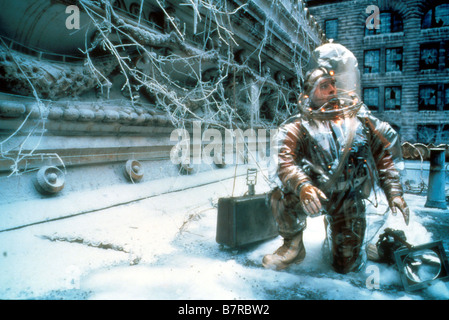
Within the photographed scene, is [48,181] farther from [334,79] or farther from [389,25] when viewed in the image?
[389,25]

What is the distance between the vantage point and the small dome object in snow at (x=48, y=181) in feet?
8.85

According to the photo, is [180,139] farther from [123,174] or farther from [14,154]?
[14,154]

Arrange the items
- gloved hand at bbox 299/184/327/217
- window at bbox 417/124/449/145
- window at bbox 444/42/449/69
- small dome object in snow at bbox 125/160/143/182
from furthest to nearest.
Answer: window at bbox 417/124/449/145 → window at bbox 444/42/449/69 → small dome object in snow at bbox 125/160/143/182 → gloved hand at bbox 299/184/327/217

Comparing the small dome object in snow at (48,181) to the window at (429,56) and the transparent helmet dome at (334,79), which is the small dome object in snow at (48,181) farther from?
the window at (429,56)

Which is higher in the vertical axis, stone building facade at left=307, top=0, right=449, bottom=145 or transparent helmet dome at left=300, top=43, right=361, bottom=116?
stone building facade at left=307, top=0, right=449, bottom=145

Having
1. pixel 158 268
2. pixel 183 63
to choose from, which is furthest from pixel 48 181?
pixel 183 63

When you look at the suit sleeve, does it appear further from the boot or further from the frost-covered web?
the frost-covered web

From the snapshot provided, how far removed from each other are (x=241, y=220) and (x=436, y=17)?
18.5m

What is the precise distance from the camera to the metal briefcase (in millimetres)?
2174

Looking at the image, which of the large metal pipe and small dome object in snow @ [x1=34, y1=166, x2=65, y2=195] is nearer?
small dome object in snow @ [x1=34, y1=166, x2=65, y2=195]

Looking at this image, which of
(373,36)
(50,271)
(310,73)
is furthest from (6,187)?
(373,36)

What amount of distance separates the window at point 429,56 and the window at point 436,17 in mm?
1047

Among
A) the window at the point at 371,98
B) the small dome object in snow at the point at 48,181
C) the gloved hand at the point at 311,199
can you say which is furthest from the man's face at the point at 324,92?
the window at the point at 371,98
